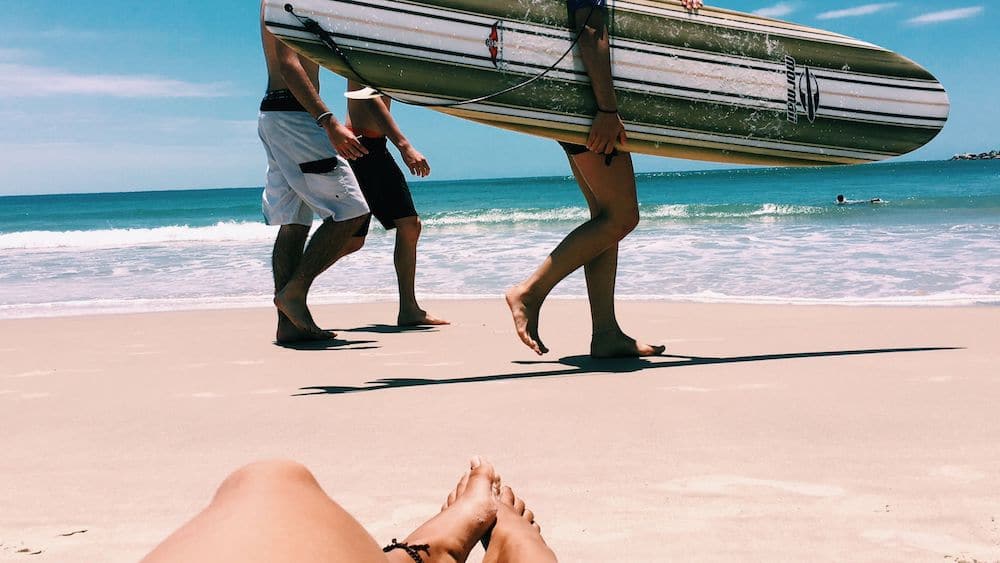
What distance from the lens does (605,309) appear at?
11.8 ft

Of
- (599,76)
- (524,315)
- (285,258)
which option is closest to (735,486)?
(524,315)

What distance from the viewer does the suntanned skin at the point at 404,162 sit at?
15.4ft

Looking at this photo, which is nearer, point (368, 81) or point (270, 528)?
point (270, 528)

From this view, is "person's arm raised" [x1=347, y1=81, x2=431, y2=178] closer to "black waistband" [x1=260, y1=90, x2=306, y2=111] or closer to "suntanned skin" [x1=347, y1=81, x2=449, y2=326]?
"suntanned skin" [x1=347, y1=81, x2=449, y2=326]

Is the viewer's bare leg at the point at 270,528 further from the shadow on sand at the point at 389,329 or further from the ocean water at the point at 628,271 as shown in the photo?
the ocean water at the point at 628,271

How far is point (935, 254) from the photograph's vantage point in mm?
7840

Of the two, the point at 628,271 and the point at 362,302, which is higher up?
the point at 628,271

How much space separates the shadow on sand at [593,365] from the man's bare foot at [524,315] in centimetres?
13

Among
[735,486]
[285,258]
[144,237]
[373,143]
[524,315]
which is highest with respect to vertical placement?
[373,143]

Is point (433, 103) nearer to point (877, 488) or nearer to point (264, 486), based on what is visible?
point (877, 488)

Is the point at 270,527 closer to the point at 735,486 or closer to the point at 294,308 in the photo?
the point at 735,486

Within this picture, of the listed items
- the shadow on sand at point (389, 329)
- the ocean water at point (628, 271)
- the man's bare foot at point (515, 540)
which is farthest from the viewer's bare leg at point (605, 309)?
the ocean water at point (628, 271)

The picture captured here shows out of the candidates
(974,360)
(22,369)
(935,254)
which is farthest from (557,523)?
(935,254)

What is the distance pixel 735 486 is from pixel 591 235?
1618mm
